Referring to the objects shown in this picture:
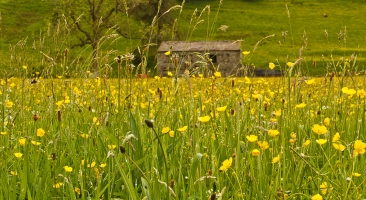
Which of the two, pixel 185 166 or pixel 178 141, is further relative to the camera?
pixel 178 141

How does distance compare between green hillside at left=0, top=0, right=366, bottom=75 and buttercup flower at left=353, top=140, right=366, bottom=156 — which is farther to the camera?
green hillside at left=0, top=0, right=366, bottom=75

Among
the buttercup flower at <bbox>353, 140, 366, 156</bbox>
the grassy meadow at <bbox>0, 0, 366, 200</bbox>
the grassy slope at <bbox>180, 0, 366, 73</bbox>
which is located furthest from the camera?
the grassy slope at <bbox>180, 0, 366, 73</bbox>

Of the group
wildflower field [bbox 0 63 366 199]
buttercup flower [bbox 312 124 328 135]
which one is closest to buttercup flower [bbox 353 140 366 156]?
wildflower field [bbox 0 63 366 199]

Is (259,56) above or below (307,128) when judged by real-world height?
below

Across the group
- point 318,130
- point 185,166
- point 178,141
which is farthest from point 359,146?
point 178,141

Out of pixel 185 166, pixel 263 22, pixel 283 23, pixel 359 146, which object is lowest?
pixel 283 23

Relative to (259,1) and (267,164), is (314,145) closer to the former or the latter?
(267,164)

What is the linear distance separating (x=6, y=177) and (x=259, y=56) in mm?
59802

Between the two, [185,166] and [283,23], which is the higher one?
[185,166]

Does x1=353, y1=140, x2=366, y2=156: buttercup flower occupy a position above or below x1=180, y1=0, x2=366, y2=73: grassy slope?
above

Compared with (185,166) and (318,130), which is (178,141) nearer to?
(185,166)

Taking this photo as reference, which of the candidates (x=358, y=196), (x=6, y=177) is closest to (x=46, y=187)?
(x=6, y=177)

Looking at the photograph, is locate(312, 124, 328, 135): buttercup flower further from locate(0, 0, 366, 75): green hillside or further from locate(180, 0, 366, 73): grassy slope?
locate(0, 0, 366, 75): green hillside

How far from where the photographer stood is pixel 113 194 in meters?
2.59
